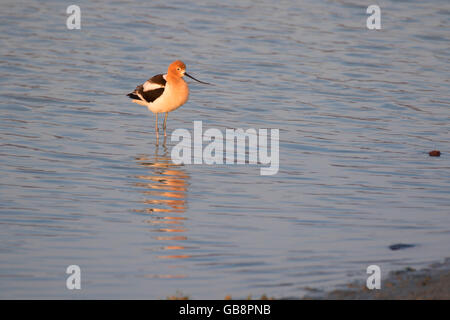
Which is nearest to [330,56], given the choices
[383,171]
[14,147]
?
[383,171]

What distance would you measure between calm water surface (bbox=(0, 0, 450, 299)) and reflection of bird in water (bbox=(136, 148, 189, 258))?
35 millimetres

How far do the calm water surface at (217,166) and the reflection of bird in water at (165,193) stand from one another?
35 millimetres

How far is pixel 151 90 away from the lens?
13.3 meters

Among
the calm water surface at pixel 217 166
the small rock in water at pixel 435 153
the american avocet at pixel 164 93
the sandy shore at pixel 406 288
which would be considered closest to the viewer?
the sandy shore at pixel 406 288

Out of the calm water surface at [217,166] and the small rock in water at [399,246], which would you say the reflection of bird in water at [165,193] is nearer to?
the calm water surface at [217,166]

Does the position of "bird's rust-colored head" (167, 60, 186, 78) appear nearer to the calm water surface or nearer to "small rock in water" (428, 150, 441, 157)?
the calm water surface

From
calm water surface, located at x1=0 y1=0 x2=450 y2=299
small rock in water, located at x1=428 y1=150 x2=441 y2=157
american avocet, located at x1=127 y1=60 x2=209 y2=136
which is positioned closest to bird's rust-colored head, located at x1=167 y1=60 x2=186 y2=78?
american avocet, located at x1=127 y1=60 x2=209 y2=136

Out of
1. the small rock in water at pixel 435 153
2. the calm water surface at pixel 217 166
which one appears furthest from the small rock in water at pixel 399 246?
the small rock in water at pixel 435 153

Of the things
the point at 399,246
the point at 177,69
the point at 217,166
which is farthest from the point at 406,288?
the point at 177,69

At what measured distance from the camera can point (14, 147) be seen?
1148 centimetres

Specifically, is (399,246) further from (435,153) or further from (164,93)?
(164,93)

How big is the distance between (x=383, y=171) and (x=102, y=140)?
4.30 meters

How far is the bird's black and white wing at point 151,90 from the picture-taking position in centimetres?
1327

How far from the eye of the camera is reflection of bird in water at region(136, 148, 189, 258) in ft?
27.9
